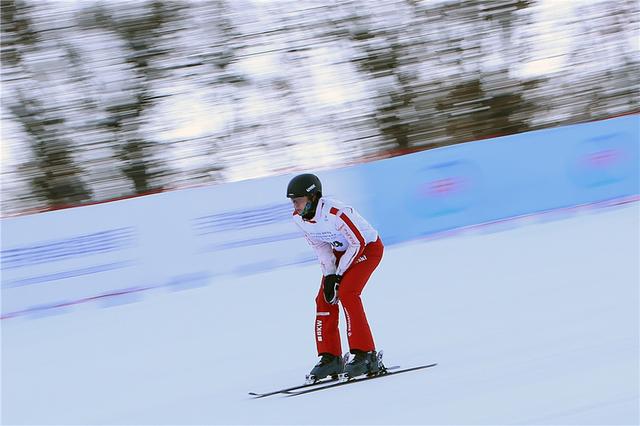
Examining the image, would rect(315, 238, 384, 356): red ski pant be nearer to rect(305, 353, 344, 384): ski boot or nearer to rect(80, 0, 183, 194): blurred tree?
rect(305, 353, 344, 384): ski boot

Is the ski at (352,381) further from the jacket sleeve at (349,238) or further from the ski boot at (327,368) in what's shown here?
the jacket sleeve at (349,238)

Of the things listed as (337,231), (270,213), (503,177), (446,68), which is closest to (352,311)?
(337,231)

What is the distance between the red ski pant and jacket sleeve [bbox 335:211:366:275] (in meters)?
0.05

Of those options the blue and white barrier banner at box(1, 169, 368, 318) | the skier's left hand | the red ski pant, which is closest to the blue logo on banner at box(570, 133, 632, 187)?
the blue and white barrier banner at box(1, 169, 368, 318)

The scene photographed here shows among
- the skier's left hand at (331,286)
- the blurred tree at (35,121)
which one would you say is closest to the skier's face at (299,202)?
the skier's left hand at (331,286)

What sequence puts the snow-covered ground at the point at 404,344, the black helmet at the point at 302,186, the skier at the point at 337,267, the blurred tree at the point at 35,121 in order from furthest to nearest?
the blurred tree at the point at 35,121, the skier at the point at 337,267, the black helmet at the point at 302,186, the snow-covered ground at the point at 404,344

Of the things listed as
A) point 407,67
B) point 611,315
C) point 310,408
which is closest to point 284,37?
point 407,67

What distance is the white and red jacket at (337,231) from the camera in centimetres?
482

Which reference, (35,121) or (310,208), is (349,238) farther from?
(35,121)

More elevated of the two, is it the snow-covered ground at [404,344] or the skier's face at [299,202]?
the skier's face at [299,202]

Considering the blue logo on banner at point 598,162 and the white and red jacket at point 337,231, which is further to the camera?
the blue logo on banner at point 598,162

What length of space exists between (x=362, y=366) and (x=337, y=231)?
0.76 m

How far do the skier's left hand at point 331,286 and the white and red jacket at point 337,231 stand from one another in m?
0.04

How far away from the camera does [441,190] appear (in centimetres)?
930
